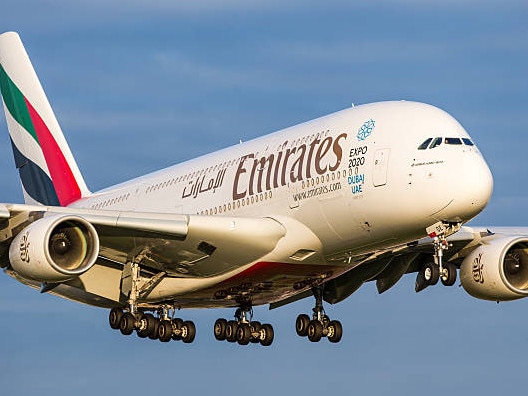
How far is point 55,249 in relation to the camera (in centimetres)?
4100

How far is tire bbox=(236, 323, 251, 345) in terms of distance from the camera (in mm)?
48562

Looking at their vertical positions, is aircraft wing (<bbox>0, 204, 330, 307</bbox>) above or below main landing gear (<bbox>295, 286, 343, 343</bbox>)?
above

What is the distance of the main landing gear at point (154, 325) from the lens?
149 feet

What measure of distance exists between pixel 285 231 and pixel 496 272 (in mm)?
8056

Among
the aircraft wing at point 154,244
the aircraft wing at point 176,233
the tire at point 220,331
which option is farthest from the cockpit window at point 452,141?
the tire at point 220,331

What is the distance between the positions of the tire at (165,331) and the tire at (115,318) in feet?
5.69

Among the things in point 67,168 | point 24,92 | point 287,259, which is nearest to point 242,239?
point 287,259

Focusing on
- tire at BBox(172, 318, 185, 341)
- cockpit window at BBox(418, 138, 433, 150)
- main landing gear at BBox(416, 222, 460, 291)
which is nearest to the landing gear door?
cockpit window at BBox(418, 138, 433, 150)

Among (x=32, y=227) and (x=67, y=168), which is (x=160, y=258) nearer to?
(x=32, y=227)

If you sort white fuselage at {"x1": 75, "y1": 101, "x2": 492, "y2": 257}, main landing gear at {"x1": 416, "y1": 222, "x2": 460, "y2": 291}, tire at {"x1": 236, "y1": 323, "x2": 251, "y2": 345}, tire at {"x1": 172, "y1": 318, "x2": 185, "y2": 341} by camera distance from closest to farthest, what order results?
1. white fuselage at {"x1": 75, "y1": 101, "x2": 492, "y2": 257}
2. main landing gear at {"x1": 416, "y1": 222, "x2": 460, "y2": 291}
3. tire at {"x1": 172, "y1": 318, "x2": 185, "y2": 341}
4. tire at {"x1": 236, "y1": 323, "x2": 251, "y2": 345}

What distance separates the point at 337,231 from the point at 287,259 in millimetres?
2110

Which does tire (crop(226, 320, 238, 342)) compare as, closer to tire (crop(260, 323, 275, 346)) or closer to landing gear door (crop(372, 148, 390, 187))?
tire (crop(260, 323, 275, 346))

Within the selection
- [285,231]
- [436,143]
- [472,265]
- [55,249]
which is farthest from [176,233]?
[472,265]

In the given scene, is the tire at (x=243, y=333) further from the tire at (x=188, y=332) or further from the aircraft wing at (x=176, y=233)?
the aircraft wing at (x=176, y=233)
